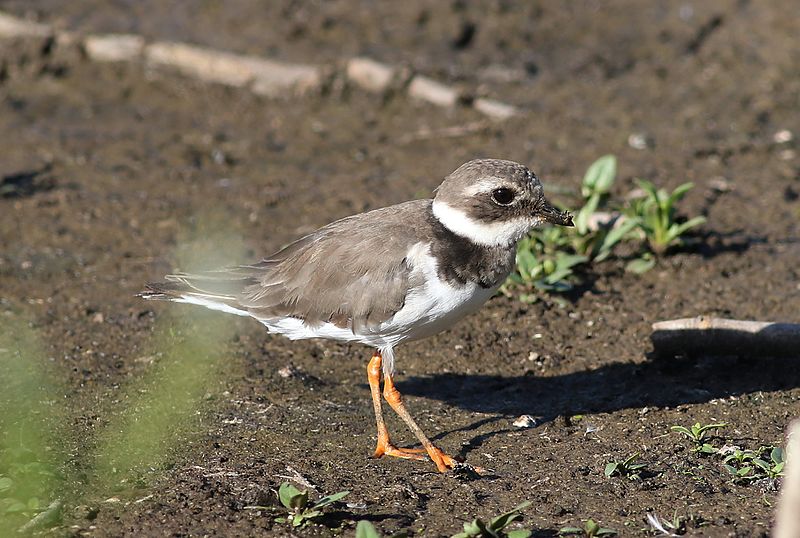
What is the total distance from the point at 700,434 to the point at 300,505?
2.43m

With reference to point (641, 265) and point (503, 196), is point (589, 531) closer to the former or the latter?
point (503, 196)

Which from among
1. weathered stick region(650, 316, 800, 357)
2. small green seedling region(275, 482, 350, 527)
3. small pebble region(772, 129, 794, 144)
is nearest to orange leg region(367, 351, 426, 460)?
small green seedling region(275, 482, 350, 527)

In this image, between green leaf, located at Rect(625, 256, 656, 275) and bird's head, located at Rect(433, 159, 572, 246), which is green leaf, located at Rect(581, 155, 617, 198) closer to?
green leaf, located at Rect(625, 256, 656, 275)

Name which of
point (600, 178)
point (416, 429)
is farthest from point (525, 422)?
point (600, 178)

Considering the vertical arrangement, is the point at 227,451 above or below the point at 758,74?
below

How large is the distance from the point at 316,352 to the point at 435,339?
903 mm

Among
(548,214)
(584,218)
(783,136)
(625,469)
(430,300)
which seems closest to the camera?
(625,469)

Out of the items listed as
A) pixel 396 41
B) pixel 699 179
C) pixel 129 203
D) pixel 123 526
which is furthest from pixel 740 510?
pixel 396 41

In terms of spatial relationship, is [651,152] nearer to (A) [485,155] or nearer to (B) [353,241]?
(A) [485,155]

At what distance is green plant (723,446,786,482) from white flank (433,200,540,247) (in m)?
1.77

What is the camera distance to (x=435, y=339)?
770 centimetres

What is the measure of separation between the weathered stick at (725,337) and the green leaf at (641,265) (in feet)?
4.08

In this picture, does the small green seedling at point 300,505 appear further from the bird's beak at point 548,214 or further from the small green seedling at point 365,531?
the bird's beak at point 548,214

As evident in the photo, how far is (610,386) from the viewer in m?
6.99
